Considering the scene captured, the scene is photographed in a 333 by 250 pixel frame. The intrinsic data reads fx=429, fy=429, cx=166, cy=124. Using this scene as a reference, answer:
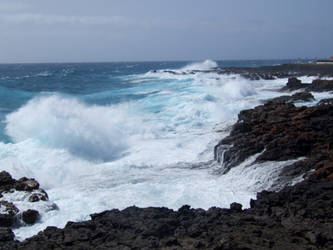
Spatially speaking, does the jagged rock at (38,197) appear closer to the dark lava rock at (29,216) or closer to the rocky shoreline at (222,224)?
the rocky shoreline at (222,224)

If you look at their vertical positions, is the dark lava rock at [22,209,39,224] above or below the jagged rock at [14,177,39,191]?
below

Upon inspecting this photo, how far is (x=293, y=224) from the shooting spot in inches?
285

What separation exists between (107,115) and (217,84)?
58.1 feet

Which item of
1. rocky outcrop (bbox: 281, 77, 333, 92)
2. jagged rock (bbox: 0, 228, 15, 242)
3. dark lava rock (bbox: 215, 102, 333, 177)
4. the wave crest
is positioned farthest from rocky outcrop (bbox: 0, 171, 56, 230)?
rocky outcrop (bbox: 281, 77, 333, 92)

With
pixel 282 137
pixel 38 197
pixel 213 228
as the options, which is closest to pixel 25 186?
pixel 38 197

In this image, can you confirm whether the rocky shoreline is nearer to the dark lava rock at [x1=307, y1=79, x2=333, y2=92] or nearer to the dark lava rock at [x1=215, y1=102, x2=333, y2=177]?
the dark lava rock at [x1=215, y1=102, x2=333, y2=177]

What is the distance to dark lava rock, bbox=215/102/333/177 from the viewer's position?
12188 millimetres

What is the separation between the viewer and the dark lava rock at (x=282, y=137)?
40.0 ft

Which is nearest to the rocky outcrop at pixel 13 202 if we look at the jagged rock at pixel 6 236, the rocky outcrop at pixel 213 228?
the jagged rock at pixel 6 236

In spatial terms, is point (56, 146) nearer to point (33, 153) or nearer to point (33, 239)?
point (33, 153)

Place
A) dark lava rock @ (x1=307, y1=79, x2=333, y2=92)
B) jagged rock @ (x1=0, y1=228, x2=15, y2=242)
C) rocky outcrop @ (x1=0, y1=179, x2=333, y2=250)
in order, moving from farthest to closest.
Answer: dark lava rock @ (x1=307, y1=79, x2=333, y2=92), jagged rock @ (x1=0, y1=228, x2=15, y2=242), rocky outcrop @ (x1=0, y1=179, x2=333, y2=250)

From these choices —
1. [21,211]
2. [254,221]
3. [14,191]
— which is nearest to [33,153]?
[14,191]

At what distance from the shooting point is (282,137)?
42.7ft

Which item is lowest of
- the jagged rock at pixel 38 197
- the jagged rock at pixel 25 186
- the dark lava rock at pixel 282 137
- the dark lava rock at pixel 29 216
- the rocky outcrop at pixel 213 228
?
the dark lava rock at pixel 29 216
